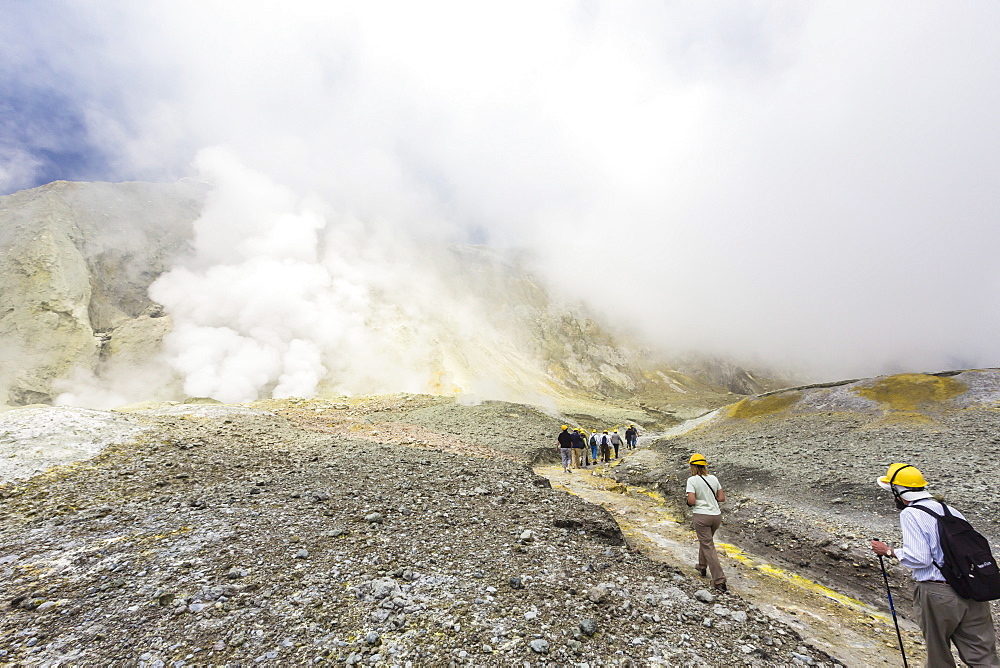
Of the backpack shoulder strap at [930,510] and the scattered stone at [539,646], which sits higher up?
the backpack shoulder strap at [930,510]

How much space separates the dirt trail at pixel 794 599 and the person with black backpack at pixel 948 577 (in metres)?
1.84

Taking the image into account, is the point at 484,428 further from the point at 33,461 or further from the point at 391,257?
the point at 391,257

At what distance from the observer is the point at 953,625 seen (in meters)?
4.15

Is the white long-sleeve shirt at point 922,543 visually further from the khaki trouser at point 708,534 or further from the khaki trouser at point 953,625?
the khaki trouser at point 708,534

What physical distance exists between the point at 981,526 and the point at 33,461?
21.6 m

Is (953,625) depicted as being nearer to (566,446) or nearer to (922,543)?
(922,543)

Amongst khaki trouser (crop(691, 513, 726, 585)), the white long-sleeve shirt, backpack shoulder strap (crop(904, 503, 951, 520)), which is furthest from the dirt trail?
backpack shoulder strap (crop(904, 503, 951, 520))

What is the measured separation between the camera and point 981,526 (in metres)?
9.16

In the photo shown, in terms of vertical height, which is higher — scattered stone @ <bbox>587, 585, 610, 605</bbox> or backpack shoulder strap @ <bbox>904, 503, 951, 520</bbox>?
backpack shoulder strap @ <bbox>904, 503, 951, 520</bbox>

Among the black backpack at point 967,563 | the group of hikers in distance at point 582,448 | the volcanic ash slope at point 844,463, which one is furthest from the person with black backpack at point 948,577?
the group of hikers in distance at point 582,448

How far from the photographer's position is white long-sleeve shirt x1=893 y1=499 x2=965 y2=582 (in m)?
4.20

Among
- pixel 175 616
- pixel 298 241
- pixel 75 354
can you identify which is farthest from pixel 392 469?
pixel 298 241

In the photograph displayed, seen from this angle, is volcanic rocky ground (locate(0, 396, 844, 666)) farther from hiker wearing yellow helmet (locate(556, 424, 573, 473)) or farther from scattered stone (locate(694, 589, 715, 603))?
hiker wearing yellow helmet (locate(556, 424, 573, 473))

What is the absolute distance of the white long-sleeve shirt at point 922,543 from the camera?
4199mm
